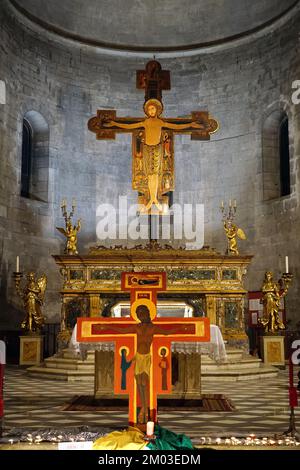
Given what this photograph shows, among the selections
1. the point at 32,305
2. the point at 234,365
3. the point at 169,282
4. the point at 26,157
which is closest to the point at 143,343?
the point at 234,365

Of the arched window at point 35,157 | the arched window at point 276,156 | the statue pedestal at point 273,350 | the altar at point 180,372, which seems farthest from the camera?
the arched window at point 35,157

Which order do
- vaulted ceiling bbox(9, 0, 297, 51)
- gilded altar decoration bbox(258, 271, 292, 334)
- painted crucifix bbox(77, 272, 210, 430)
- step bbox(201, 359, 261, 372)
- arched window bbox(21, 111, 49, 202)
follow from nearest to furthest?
1. painted crucifix bbox(77, 272, 210, 430)
2. step bbox(201, 359, 261, 372)
3. gilded altar decoration bbox(258, 271, 292, 334)
4. arched window bbox(21, 111, 49, 202)
5. vaulted ceiling bbox(9, 0, 297, 51)

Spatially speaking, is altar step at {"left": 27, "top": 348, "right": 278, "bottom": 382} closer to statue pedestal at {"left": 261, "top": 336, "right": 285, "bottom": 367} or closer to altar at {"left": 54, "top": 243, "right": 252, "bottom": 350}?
altar at {"left": 54, "top": 243, "right": 252, "bottom": 350}

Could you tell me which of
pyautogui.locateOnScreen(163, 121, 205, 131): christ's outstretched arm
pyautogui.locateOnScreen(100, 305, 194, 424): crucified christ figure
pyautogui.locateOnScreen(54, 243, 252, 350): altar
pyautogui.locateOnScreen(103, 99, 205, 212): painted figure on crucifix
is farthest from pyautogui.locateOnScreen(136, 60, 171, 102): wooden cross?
pyautogui.locateOnScreen(100, 305, 194, 424): crucified christ figure

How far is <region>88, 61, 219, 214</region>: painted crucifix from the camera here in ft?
43.0

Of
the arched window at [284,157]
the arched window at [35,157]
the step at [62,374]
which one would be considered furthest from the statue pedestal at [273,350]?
the arched window at [35,157]

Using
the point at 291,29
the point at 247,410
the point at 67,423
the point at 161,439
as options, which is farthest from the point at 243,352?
the point at 291,29

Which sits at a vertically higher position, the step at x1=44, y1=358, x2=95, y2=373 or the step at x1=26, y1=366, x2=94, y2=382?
the step at x1=44, y1=358, x2=95, y2=373

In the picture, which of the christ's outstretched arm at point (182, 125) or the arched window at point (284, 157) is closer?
the christ's outstretched arm at point (182, 125)

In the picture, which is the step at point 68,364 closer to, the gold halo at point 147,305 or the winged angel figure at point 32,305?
the winged angel figure at point 32,305

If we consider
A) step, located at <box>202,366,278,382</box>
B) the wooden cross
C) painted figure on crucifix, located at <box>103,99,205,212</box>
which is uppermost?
the wooden cross

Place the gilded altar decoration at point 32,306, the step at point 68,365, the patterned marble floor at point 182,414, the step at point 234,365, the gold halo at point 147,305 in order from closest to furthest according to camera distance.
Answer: the gold halo at point 147,305, the patterned marble floor at point 182,414, the step at point 68,365, the step at point 234,365, the gilded altar decoration at point 32,306

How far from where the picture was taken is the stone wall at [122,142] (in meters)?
17.3

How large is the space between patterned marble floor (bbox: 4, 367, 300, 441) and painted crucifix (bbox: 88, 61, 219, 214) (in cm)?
472
